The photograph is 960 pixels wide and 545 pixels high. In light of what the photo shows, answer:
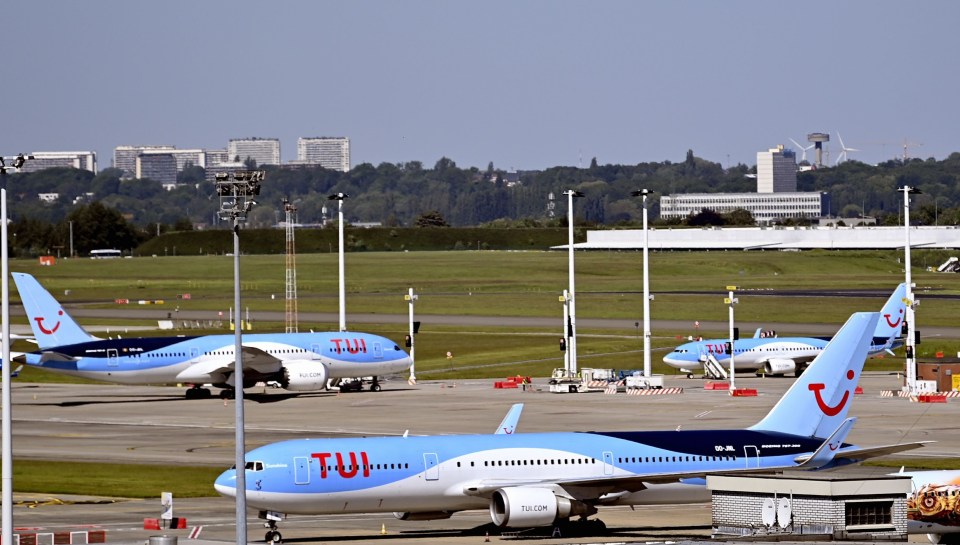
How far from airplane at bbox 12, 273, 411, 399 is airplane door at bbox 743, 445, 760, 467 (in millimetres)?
57115

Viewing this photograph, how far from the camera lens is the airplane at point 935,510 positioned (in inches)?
1863

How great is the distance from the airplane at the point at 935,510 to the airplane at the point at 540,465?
3.00m

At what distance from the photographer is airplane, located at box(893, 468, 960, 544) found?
4731 cm

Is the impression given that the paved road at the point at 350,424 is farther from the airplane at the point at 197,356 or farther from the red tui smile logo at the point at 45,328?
the red tui smile logo at the point at 45,328

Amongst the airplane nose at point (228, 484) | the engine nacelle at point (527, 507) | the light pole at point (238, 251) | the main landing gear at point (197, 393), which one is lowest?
the main landing gear at point (197, 393)

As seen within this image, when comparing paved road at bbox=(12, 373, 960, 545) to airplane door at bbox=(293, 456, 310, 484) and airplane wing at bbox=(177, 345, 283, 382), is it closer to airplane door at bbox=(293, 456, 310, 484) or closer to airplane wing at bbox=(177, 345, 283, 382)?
airplane wing at bbox=(177, 345, 283, 382)

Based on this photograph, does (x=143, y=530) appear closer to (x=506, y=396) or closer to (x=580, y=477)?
(x=580, y=477)

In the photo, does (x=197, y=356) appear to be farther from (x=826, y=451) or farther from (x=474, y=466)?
(x=826, y=451)

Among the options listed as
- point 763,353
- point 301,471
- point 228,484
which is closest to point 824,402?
point 301,471

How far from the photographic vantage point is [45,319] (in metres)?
106

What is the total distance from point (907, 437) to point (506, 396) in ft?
105

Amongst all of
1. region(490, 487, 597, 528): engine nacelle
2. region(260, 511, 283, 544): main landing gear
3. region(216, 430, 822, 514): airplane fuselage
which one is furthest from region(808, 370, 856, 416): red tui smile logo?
region(260, 511, 283, 544): main landing gear

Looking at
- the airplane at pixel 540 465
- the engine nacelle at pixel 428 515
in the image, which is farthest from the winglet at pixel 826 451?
the engine nacelle at pixel 428 515

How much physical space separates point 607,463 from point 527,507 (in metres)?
4.14
